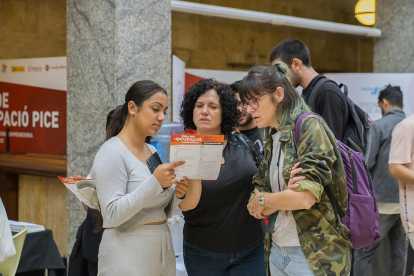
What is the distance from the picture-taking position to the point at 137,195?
6.96ft

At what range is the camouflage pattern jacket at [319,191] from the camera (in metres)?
2.02

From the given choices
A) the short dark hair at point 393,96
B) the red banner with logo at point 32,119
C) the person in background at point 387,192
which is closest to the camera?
the person in background at point 387,192

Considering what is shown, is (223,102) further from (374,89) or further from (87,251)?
(374,89)

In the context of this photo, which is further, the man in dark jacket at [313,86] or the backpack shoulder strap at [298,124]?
the man in dark jacket at [313,86]

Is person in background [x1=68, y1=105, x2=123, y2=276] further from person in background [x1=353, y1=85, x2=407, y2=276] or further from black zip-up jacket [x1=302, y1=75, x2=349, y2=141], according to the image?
person in background [x1=353, y1=85, x2=407, y2=276]

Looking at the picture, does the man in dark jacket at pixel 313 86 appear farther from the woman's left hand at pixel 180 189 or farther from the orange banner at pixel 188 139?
the orange banner at pixel 188 139

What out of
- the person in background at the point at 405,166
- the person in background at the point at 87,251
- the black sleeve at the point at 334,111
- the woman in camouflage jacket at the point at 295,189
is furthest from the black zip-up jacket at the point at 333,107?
the person in background at the point at 87,251

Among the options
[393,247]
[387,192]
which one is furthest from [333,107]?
[393,247]

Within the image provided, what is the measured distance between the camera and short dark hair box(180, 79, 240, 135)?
2.72 metres

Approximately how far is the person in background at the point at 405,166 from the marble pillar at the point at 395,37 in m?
3.38

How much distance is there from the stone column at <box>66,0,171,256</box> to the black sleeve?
1565 mm

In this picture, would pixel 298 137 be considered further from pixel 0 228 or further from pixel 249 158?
pixel 0 228

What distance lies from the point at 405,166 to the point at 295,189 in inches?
78.6

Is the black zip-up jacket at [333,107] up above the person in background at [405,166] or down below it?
above
